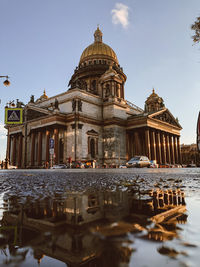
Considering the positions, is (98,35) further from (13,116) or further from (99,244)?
(99,244)

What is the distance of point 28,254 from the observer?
545 mm

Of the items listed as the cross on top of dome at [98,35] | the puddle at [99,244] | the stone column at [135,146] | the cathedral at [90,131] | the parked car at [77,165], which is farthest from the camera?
the cross on top of dome at [98,35]

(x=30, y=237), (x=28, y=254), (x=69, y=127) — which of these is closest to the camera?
(x=28, y=254)

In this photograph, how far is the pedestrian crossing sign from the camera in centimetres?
1590

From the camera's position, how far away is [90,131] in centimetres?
3484

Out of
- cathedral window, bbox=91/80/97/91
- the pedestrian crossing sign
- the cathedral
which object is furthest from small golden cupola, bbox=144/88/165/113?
the pedestrian crossing sign

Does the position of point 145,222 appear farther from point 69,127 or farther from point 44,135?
point 44,135

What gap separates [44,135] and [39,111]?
415 centimetres

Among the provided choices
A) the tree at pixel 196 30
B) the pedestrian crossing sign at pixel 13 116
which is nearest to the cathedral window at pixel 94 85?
the pedestrian crossing sign at pixel 13 116

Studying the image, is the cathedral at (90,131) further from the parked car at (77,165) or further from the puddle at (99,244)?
the puddle at (99,244)

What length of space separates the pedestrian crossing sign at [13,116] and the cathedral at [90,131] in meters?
13.7

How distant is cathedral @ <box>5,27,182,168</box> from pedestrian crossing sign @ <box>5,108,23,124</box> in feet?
44.8

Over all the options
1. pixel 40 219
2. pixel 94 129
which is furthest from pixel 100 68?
pixel 40 219

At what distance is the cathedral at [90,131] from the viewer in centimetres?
3338
